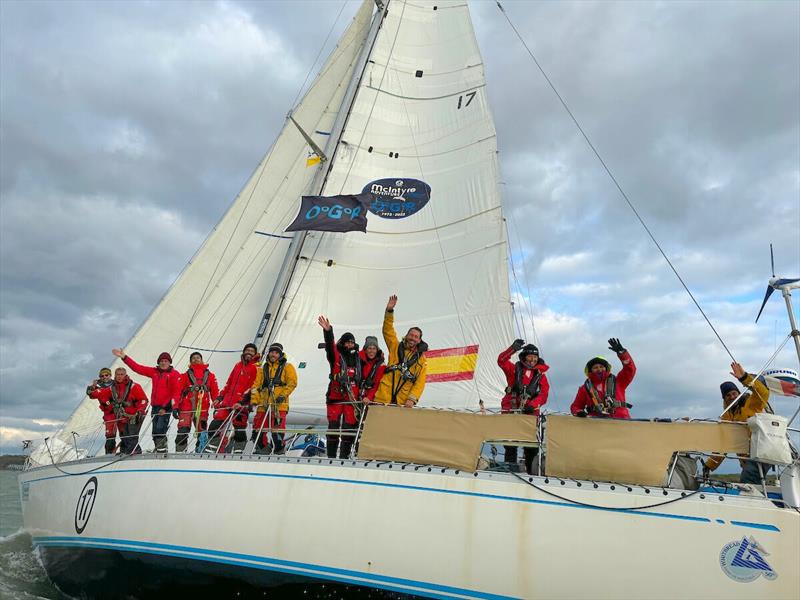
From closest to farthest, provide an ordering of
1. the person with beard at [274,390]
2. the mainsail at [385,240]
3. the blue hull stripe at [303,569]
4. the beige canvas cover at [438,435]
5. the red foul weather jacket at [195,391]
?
the blue hull stripe at [303,569] < the beige canvas cover at [438,435] < the person with beard at [274,390] < the red foul weather jacket at [195,391] < the mainsail at [385,240]

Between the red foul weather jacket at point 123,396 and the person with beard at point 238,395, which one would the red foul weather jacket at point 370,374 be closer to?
the person with beard at point 238,395

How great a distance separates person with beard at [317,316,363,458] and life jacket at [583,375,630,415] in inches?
101

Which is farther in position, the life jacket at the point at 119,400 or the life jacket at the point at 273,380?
the life jacket at the point at 119,400

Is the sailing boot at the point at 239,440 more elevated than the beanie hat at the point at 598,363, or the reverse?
the beanie hat at the point at 598,363

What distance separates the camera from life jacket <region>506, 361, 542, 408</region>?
6.63m

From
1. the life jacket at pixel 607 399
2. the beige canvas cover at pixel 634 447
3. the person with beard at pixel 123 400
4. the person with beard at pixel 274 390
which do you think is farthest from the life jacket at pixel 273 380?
the life jacket at pixel 607 399

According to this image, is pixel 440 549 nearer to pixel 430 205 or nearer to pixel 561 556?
pixel 561 556

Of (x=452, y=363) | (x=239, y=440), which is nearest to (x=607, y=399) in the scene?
(x=452, y=363)

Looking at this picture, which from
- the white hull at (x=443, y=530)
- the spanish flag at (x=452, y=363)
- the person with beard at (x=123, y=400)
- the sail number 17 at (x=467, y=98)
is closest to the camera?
the white hull at (x=443, y=530)

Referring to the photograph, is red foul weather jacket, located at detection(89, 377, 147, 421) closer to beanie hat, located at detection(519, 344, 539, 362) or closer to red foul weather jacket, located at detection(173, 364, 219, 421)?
red foul weather jacket, located at detection(173, 364, 219, 421)

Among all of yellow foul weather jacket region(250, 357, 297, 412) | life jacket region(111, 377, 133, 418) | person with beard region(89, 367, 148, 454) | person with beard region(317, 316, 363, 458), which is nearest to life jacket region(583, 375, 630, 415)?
person with beard region(317, 316, 363, 458)

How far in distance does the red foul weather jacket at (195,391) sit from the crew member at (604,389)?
4.78 m

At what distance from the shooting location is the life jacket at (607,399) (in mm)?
6234

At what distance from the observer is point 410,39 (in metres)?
13.5
